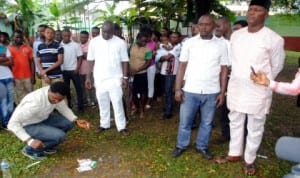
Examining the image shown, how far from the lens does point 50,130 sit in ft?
15.0

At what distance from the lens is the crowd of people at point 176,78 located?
150 inches

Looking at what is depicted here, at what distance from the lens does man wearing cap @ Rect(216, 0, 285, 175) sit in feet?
12.1

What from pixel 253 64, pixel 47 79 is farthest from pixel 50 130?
pixel 253 64

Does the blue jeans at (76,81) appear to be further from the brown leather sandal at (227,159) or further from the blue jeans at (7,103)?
the brown leather sandal at (227,159)

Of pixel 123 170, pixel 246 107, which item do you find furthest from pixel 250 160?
pixel 123 170

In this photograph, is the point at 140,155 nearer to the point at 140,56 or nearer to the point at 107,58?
the point at 107,58

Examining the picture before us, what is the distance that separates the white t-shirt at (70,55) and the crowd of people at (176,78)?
2 centimetres

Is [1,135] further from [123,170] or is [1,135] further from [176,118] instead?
[176,118]

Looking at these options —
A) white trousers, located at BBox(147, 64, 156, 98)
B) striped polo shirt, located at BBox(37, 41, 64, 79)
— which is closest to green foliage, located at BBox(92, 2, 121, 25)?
white trousers, located at BBox(147, 64, 156, 98)

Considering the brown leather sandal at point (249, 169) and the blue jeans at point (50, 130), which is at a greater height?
the blue jeans at point (50, 130)

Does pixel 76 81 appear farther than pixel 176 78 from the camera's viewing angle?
Yes

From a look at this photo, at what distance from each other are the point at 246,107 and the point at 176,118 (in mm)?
2699

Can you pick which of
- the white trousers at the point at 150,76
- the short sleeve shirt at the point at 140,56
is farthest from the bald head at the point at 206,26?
the white trousers at the point at 150,76

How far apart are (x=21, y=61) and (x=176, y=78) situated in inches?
127
